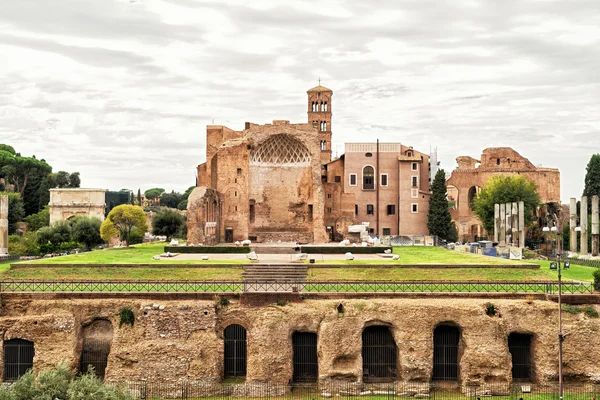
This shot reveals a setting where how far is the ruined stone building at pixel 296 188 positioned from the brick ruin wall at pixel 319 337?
66.7 feet

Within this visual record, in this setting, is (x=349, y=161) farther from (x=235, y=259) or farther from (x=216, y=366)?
(x=216, y=366)

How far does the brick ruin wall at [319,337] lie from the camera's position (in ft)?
92.6

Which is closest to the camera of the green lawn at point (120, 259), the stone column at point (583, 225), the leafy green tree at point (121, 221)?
the green lawn at point (120, 259)

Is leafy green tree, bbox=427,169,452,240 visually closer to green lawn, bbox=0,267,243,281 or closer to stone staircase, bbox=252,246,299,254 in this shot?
stone staircase, bbox=252,246,299,254

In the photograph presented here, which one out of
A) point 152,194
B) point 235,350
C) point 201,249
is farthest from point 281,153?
point 152,194

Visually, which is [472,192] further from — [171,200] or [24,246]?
[171,200]

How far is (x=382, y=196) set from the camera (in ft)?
212

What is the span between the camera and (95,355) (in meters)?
29.6

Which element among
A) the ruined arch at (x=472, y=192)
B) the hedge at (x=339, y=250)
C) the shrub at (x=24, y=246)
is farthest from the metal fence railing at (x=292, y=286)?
the ruined arch at (x=472, y=192)

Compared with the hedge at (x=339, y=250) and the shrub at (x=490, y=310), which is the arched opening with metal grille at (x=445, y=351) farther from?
the hedge at (x=339, y=250)

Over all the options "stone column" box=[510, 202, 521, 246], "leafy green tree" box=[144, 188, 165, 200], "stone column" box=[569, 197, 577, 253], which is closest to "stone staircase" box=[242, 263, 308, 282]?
"stone column" box=[510, 202, 521, 246]

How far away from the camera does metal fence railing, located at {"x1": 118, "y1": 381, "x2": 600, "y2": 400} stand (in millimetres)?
27562

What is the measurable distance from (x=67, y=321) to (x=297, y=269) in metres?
12.5

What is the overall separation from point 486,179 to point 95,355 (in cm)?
5084
